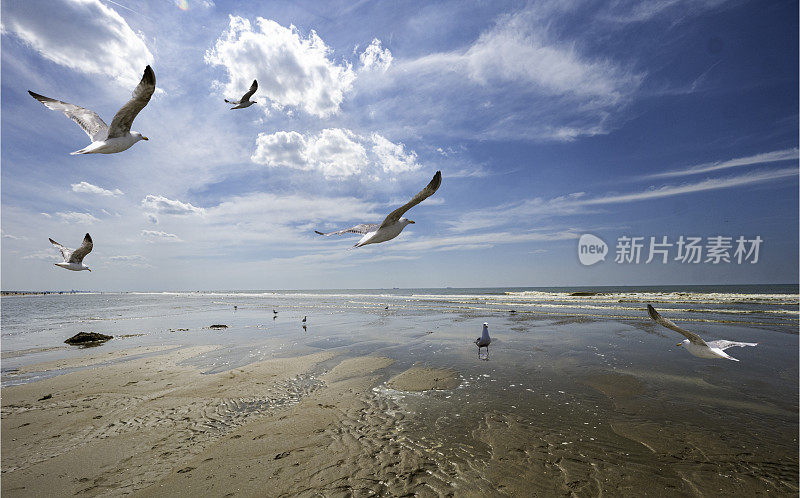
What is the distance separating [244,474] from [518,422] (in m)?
4.70

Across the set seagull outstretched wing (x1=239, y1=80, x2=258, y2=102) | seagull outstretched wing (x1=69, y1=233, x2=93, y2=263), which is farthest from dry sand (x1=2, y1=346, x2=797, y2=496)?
seagull outstretched wing (x1=239, y1=80, x2=258, y2=102)

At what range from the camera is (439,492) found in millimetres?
4230

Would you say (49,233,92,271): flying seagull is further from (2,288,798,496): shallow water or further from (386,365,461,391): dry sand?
(386,365,461,391): dry sand

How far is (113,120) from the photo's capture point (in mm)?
4652

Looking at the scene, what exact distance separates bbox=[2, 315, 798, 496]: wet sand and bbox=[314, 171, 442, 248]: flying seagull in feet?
10.9

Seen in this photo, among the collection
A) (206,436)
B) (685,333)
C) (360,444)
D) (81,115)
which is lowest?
(206,436)

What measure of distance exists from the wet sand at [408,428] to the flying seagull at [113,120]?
15.8 feet

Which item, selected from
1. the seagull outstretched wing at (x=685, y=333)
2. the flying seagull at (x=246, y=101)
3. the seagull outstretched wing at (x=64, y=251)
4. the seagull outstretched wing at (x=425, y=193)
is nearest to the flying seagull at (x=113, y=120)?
the flying seagull at (x=246, y=101)

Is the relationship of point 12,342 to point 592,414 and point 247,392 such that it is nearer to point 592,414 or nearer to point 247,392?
point 247,392

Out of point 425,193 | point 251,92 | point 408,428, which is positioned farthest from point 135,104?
Answer: point 408,428

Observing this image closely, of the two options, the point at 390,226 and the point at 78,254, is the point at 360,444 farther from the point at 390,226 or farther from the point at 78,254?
the point at 78,254

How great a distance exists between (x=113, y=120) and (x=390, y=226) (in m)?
4.22

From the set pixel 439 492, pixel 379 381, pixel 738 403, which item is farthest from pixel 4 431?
pixel 738 403

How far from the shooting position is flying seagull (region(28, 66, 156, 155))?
178 inches
